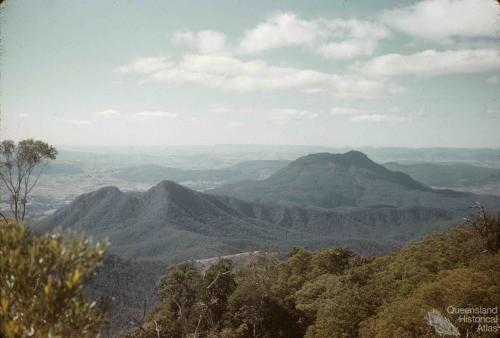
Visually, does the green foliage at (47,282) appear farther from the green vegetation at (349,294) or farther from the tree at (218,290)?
the tree at (218,290)

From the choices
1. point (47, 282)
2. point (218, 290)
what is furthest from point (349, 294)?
point (47, 282)

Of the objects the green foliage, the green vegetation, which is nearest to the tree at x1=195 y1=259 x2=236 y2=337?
the green vegetation

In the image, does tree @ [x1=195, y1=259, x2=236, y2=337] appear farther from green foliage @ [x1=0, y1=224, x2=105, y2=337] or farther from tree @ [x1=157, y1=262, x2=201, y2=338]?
green foliage @ [x1=0, y1=224, x2=105, y2=337]

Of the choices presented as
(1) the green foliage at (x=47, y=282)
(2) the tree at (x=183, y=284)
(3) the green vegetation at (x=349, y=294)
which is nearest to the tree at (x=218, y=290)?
(3) the green vegetation at (x=349, y=294)

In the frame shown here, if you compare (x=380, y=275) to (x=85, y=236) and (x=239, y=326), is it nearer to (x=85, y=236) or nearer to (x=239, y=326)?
(x=239, y=326)

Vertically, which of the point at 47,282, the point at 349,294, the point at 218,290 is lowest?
the point at 218,290

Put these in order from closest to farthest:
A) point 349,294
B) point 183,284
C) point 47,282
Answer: point 47,282
point 349,294
point 183,284

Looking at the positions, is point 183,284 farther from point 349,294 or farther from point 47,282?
point 47,282
